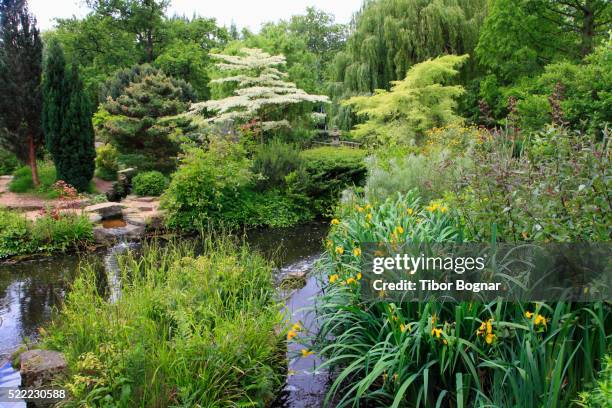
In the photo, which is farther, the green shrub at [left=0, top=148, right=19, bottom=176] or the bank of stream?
the green shrub at [left=0, top=148, right=19, bottom=176]

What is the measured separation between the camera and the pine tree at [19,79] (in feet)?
33.9

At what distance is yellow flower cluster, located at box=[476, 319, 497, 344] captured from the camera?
87.7 inches

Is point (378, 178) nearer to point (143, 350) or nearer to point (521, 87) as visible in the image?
point (143, 350)

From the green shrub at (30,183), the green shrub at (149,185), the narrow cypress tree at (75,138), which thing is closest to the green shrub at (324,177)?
the green shrub at (149,185)

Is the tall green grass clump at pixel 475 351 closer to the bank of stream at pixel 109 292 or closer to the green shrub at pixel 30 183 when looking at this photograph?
the bank of stream at pixel 109 292

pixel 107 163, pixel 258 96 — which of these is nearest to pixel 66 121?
pixel 107 163

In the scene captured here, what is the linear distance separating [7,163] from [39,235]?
8.43 m

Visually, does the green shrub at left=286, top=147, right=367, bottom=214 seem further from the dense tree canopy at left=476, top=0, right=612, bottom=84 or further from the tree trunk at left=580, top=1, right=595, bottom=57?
the tree trunk at left=580, top=1, right=595, bottom=57

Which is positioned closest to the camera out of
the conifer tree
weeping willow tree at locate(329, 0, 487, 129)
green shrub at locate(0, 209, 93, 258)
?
green shrub at locate(0, 209, 93, 258)

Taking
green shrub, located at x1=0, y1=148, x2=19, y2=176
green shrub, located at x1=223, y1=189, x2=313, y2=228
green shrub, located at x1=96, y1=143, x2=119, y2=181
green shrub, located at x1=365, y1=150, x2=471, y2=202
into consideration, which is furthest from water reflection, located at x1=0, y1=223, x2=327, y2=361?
green shrub, located at x1=0, y1=148, x2=19, y2=176

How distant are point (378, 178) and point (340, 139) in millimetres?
11194

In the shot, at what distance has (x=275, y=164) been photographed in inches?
391

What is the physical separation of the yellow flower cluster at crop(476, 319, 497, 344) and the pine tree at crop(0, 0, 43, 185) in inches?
447

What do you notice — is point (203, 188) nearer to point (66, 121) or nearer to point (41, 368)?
point (66, 121)
